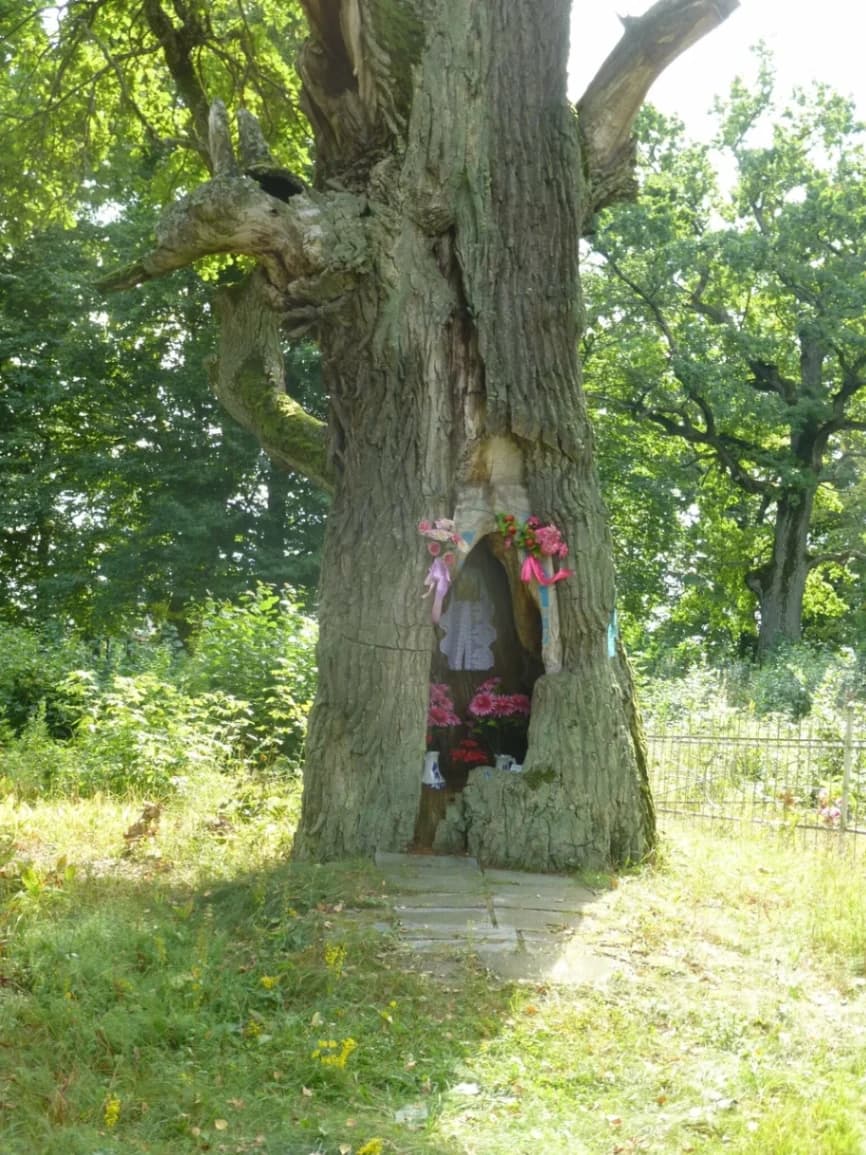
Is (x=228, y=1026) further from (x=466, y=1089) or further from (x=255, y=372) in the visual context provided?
(x=255, y=372)

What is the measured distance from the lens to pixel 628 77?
8.66 metres

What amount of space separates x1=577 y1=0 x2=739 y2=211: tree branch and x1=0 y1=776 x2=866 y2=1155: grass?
17.3 feet

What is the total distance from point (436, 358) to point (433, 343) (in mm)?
104

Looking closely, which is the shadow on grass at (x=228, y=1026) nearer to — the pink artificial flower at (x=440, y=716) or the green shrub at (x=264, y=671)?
the pink artificial flower at (x=440, y=716)

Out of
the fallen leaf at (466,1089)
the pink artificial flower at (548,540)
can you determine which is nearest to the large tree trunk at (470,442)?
the pink artificial flower at (548,540)

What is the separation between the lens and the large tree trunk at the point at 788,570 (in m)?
26.2

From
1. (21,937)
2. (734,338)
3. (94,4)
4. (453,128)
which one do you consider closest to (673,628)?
(734,338)

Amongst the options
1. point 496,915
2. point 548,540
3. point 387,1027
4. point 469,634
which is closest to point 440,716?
point 469,634

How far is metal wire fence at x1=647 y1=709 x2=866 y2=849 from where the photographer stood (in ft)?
32.5

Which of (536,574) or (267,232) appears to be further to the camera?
(536,574)

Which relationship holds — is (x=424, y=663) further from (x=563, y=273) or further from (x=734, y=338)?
(x=734, y=338)

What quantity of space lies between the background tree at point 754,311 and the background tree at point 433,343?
1551 cm

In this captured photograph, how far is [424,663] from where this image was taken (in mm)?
7945

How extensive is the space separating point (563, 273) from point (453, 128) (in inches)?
48.7
